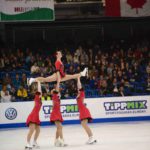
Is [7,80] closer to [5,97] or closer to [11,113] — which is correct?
[5,97]

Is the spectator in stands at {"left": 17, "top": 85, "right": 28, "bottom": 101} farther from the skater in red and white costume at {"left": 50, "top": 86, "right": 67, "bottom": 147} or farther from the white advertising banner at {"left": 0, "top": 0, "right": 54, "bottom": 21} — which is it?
the skater in red and white costume at {"left": 50, "top": 86, "right": 67, "bottom": 147}

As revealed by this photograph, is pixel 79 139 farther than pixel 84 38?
No

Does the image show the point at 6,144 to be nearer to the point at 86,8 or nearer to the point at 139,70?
the point at 139,70

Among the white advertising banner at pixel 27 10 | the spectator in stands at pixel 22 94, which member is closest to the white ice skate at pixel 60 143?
the spectator in stands at pixel 22 94

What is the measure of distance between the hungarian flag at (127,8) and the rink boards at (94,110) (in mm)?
3880

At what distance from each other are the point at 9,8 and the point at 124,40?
9.65 metres

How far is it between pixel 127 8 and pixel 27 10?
443 centimetres

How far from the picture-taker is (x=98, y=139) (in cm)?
1141

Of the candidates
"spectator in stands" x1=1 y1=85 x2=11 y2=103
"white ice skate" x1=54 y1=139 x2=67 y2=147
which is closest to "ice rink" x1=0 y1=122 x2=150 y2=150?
"white ice skate" x1=54 y1=139 x2=67 y2=147

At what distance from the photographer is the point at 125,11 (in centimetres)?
1836

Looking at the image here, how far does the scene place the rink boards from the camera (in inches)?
638

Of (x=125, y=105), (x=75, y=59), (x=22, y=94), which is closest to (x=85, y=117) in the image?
(x=125, y=105)

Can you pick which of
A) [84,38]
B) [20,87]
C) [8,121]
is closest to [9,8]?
[20,87]

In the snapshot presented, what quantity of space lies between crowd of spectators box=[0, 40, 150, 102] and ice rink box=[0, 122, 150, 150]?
3293mm
